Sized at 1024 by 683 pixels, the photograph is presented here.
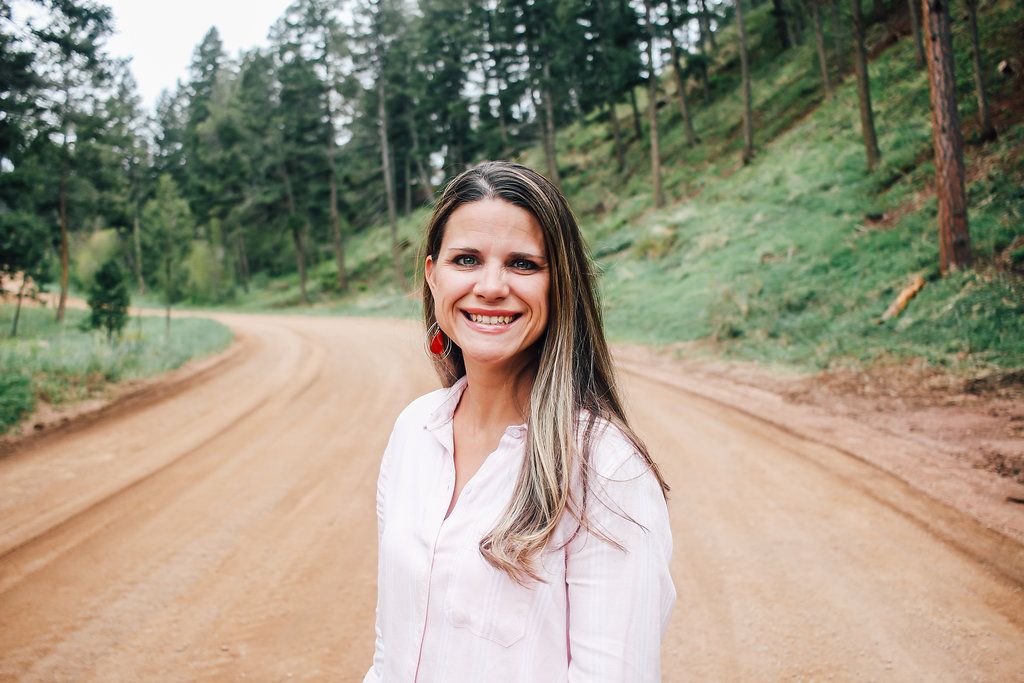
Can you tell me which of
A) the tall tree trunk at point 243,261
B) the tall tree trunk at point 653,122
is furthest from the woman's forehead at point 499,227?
the tall tree trunk at point 243,261

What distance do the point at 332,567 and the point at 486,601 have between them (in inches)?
122

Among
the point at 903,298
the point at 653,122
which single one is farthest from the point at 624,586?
the point at 653,122

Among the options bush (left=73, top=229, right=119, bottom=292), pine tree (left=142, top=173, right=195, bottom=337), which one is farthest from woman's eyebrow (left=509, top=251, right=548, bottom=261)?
bush (left=73, top=229, right=119, bottom=292)

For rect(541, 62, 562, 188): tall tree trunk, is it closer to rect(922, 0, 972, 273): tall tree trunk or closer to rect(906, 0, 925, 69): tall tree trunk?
rect(906, 0, 925, 69): tall tree trunk

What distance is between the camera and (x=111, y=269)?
45.8 ft

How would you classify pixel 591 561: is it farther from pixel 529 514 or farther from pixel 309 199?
pixel 309 199

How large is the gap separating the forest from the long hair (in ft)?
27.9

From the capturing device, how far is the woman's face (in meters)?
1.53

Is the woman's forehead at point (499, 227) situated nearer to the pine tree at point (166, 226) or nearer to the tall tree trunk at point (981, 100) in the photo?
the tall tree trunk at point (981, 100)

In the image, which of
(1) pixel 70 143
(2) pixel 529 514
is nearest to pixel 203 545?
(2) pixel 529 514

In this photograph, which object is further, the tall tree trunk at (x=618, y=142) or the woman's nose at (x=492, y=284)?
the tall tree trunk at (x=618, y=142)

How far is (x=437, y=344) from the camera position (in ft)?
6.72

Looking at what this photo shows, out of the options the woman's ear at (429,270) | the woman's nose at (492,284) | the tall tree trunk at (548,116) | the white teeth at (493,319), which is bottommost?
the white teeth at (493,319)

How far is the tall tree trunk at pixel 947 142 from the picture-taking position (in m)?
9.36
